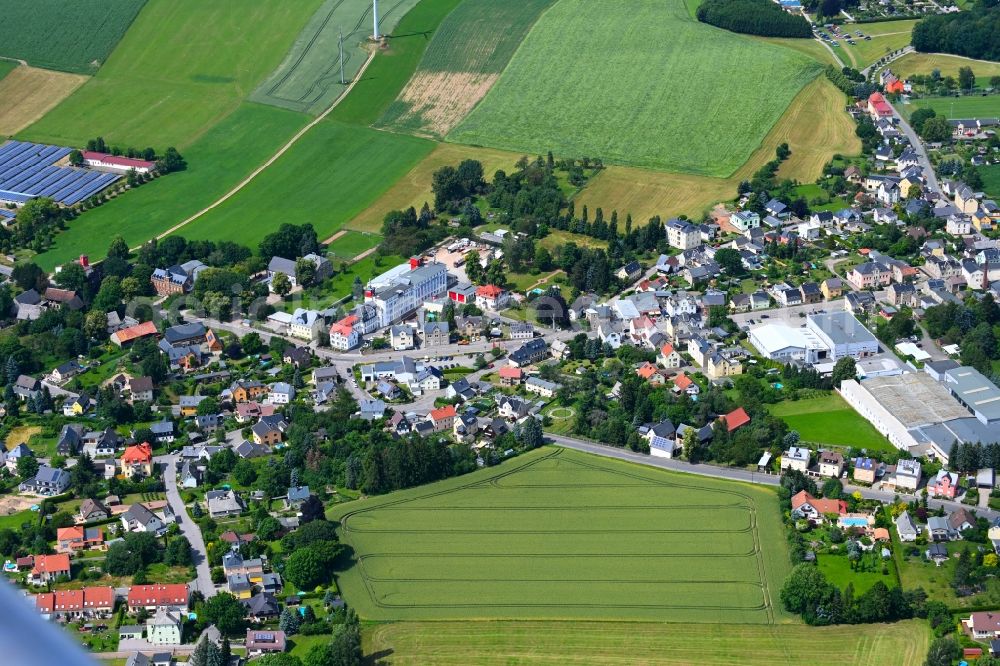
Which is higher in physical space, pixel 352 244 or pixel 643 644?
pixel 352 244

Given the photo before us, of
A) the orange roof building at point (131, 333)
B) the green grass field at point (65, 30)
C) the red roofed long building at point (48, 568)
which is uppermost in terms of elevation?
the green grass field at point (65, 30)

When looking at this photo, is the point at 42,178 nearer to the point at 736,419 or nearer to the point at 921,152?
the point at 736,419

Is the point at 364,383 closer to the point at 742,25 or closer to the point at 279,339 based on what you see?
the point at 279,339

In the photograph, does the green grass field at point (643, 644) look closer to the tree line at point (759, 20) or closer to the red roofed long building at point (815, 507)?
the red roofed long building at point (815, 507)

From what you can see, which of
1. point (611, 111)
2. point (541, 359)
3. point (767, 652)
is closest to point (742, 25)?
point (611, 111)

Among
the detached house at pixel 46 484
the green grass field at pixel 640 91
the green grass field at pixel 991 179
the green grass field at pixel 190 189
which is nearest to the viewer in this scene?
the detached house at pixel 46 484

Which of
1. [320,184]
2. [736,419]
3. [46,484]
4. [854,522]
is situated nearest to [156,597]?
[46,484]

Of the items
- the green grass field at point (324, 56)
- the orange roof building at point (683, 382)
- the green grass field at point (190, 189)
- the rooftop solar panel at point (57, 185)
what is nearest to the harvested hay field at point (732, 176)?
the orange roof building at point (683, 382)
